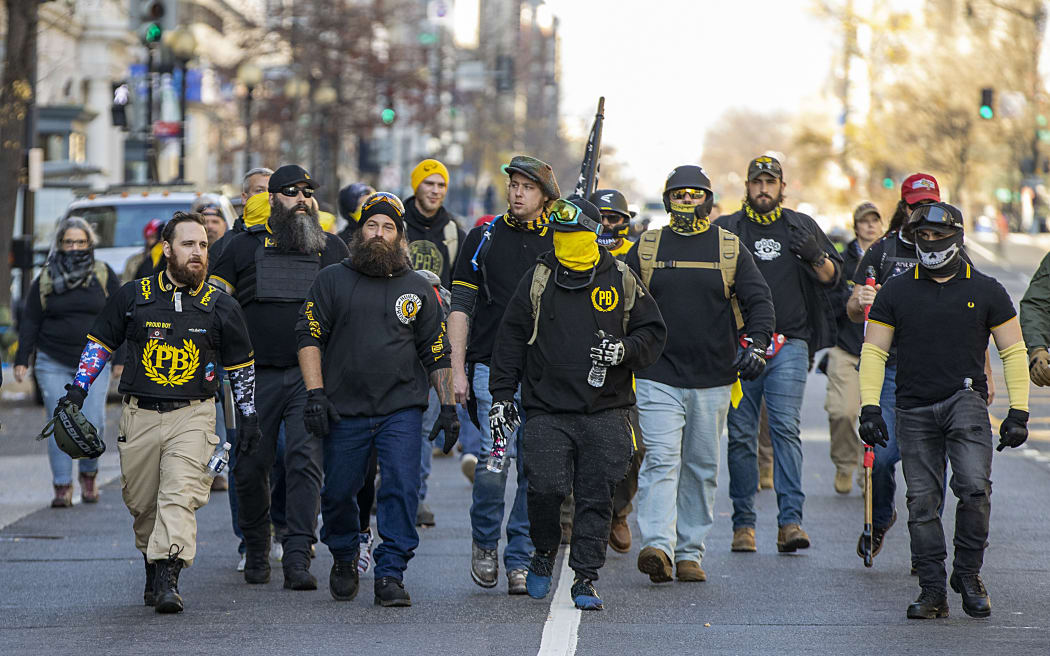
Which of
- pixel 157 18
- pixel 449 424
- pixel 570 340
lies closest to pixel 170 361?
pixel 449 424

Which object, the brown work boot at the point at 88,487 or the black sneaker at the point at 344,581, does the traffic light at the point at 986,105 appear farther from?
the black sneaker at the point at 344,581

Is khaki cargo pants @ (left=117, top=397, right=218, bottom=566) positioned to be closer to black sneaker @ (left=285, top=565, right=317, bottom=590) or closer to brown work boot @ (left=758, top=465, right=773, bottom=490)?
black sneaker @ (left=285, top=565, right=317, bottom=590)

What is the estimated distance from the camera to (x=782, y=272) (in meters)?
10.4

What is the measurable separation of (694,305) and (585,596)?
1.76 m

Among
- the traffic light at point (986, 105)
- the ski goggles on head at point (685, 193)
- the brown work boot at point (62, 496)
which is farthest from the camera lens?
the traffic light at point (986, 105)

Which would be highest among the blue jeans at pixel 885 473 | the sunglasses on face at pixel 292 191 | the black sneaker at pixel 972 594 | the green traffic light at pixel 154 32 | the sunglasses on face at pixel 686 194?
the green traffic light at pixel 154 32

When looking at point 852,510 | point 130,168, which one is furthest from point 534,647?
point 130,168

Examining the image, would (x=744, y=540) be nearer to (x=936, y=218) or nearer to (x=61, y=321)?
(x=936, y=218)

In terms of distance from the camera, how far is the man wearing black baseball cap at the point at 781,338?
10117 mm

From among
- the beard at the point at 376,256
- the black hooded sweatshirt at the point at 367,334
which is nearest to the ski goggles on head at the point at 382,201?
the beard at the point at 376,256

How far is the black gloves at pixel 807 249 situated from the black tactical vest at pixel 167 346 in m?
3.46

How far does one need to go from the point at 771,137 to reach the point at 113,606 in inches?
5703

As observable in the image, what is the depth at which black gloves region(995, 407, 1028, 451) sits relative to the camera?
810cm

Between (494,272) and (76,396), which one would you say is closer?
(76,396)
